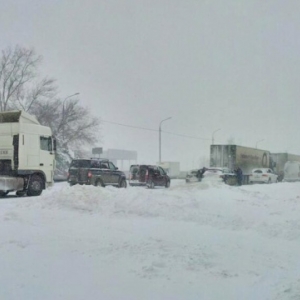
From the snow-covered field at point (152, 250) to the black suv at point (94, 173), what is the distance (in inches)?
397

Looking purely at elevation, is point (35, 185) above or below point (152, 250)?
above

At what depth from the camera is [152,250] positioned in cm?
812

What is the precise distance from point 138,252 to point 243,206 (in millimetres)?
5731

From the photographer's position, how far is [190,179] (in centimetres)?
3291

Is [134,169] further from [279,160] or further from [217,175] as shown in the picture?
[279,160]

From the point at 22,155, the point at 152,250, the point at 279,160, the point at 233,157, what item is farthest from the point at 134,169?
the point at 279,160

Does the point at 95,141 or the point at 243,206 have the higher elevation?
the point at 95,141

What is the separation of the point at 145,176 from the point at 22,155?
1081cm

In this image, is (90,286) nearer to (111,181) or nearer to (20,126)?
(20,126)

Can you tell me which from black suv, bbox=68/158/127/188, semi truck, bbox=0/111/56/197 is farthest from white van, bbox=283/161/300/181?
semi truck, bbox=0/111/56/197

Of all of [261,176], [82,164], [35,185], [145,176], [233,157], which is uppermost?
[233,157]

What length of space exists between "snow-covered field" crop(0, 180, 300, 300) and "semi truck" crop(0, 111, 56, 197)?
6183mm

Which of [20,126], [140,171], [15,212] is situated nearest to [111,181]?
[140,171]

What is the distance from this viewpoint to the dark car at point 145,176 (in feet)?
95.7
